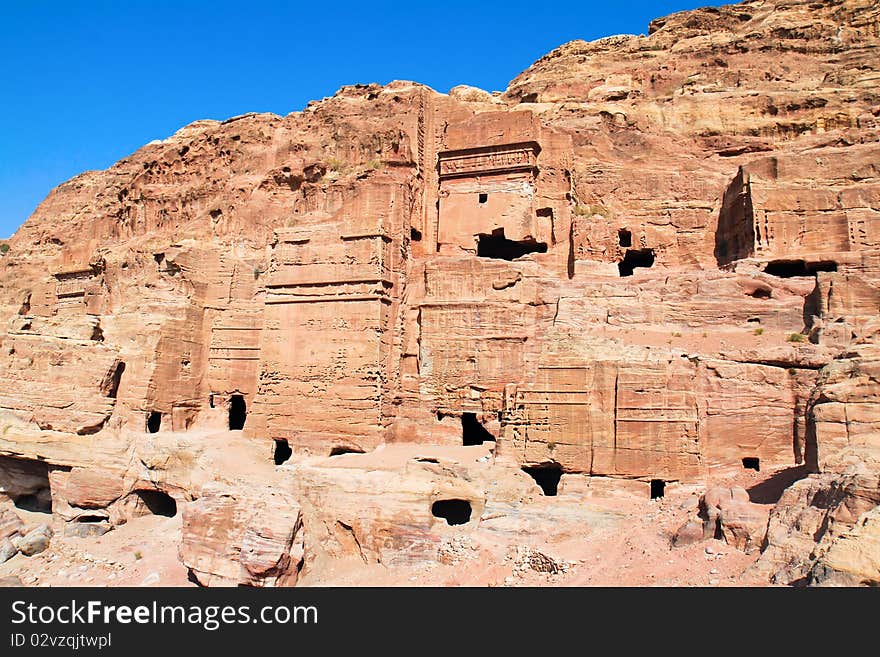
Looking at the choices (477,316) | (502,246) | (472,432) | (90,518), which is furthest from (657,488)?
A: (90,518)

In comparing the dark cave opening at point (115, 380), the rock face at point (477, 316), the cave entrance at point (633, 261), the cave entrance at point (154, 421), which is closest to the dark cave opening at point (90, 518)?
the rock face at point (477, 316)

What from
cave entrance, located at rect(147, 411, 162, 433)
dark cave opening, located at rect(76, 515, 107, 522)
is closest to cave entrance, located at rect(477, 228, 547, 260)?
cave entrance, located at rect(147, 411, 162, 433)

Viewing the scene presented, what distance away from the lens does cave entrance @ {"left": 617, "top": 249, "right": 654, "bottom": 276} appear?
20.8m

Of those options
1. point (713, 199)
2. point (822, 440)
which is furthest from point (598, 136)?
point (822, 440)

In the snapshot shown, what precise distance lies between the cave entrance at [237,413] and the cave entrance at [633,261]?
12.7m

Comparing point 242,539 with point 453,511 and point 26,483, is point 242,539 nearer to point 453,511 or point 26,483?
point 453,511

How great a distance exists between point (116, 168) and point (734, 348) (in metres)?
31.2

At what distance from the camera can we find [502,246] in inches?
874

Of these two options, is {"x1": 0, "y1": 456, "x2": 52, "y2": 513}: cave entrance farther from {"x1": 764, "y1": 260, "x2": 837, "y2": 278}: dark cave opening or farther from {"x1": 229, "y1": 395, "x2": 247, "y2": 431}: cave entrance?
{"x1": 764, "y1": 260, "x2": 837, "y2": 278}: dark cave opening

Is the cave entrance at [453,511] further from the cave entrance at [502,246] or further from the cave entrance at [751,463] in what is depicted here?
the cave entrance at [502,246]

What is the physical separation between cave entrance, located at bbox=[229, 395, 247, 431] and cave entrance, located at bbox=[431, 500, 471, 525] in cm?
863

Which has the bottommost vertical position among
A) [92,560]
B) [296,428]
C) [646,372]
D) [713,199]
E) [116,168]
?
[92,560]

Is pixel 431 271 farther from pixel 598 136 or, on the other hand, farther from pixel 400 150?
pixel 598 136
